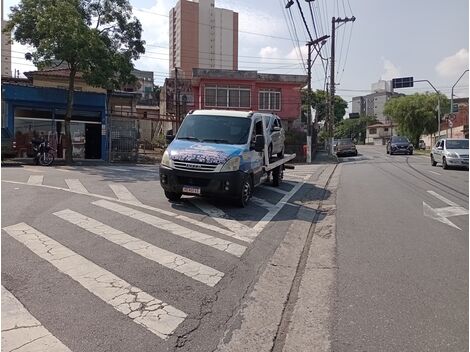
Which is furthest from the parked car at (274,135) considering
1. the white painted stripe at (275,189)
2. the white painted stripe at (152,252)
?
the white painted stripe at (152,252)

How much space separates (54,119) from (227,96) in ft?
56.2

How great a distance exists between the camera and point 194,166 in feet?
32.5

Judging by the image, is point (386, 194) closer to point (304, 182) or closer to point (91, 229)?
point (304, 182)

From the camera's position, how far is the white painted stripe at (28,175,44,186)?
518 inches

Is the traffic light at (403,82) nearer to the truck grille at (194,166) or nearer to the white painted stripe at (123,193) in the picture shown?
the white painted stripe at (123,193)

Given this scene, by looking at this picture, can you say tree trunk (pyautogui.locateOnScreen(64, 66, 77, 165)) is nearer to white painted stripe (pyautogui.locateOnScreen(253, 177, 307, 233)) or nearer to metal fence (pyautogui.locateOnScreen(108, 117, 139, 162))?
metal fence (pyautogui.locateOnScreen(108, 117, 139, 162))

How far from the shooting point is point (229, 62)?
4703 cm

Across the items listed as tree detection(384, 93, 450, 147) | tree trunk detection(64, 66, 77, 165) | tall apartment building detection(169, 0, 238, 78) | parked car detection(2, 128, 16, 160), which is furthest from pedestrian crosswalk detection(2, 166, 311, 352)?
tree detection(384, 93, 450, 147)

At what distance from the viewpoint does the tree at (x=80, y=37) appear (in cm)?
2134

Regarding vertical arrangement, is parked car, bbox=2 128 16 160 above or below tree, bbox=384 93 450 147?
below

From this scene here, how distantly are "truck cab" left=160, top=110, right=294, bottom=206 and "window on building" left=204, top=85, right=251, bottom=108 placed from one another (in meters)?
28.8

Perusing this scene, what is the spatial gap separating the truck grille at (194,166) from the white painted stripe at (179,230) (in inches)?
51.2

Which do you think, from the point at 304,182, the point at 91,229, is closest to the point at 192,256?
the point at 91,229

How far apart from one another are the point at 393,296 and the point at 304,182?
Result: 12.2 metres
